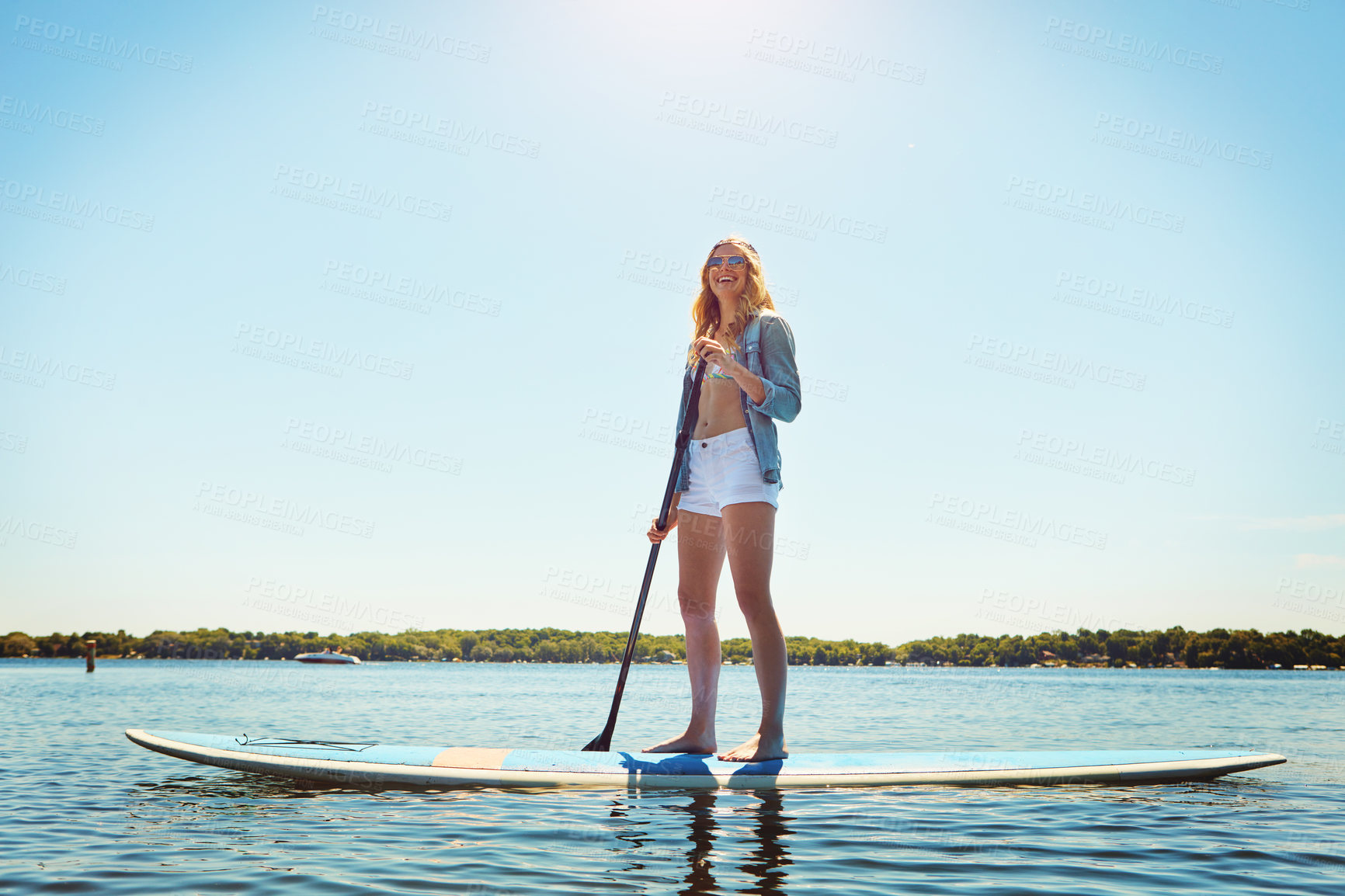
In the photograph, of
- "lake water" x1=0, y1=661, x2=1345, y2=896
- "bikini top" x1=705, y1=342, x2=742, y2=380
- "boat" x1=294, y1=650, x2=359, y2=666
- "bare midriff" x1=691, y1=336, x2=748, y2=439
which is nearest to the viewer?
"lake water" x1=0, y1=661, x2=1345, y2=896

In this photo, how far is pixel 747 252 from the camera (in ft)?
14.6

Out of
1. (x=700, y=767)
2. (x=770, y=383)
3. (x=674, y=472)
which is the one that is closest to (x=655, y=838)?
(x=700, y=767)

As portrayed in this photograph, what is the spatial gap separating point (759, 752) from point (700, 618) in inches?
28.4

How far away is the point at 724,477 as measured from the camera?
4.15 meters

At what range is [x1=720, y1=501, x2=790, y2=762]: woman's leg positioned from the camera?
3969 millimetres

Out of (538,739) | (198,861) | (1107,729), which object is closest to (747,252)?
(198,861)

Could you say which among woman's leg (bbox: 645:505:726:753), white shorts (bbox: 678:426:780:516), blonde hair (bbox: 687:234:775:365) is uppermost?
blonde hair (bbox: 687:234:775:365)

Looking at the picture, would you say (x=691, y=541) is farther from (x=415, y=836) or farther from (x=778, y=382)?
(x=415, y=836)

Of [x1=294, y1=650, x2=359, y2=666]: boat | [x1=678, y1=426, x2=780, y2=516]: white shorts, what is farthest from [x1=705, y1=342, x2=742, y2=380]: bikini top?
[x1=294, y1=650, x2=359, y2=666]: boat

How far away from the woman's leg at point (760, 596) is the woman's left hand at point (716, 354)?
68 centimetres

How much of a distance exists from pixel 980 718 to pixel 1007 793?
10318 mm

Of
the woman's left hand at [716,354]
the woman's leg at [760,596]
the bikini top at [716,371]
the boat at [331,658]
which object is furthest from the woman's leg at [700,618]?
the boat at [331,658]

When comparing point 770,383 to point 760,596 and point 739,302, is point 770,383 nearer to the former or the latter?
point 739,302

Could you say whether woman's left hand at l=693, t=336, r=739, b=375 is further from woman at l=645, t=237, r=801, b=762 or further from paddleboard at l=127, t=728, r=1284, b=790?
paddleboard at l=127, t=728, r=1284, b=790
